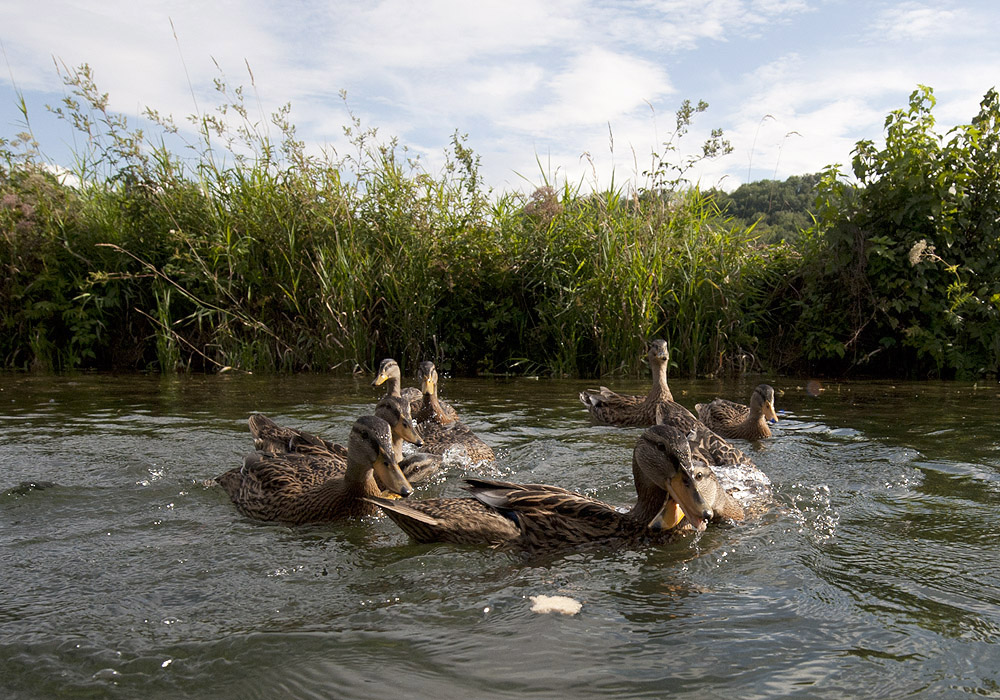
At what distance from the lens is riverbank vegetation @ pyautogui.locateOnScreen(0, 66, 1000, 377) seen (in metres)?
11.1

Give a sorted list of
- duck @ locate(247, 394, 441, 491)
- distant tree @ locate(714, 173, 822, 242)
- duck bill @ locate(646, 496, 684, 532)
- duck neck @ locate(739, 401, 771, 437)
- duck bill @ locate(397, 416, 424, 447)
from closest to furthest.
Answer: duck bill @ locate(646, 496, 684, 532)
duck @ locate(247, 394, 441, 491)
duck bill @ locate(397, 416, 424, 447)
duck neck @ locate(739, 401, 771, 437)
distant tree @ locate(714, 173, 822, 242)

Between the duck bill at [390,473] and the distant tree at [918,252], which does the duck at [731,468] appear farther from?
the distant tree at [918,252]

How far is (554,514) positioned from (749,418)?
3.56 metres

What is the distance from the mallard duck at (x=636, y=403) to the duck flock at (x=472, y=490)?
5.00 ft

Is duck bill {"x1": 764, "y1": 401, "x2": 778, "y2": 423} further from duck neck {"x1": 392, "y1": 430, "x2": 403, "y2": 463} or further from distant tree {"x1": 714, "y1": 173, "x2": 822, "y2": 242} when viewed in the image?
distant tree {"x1": 714, "y1": 173, "x2": 822, "y2": 242}

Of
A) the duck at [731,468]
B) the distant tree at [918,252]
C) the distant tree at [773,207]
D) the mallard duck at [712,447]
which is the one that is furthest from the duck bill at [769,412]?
the distant tree at [773,207]

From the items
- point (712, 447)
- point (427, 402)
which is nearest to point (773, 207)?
point (427, 402)

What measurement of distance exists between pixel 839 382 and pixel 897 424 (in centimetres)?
390

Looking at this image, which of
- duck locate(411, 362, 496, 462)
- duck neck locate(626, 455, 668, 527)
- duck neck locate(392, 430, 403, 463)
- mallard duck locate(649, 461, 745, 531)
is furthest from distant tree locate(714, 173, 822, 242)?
duck neck locate(626, 455, 668, 527)

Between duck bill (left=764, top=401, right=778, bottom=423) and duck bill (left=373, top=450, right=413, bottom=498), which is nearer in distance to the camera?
duck bill (left=373, top=450, right=413, bottom=498)

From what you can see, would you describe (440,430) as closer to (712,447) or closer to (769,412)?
(712,447)

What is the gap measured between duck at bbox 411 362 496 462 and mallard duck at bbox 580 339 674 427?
5.09 ft

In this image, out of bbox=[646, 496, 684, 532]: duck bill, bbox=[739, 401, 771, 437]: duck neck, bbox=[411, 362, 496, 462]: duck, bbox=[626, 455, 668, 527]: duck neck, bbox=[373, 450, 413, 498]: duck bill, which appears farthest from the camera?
bbox=[739, 401, 771, 437]: duck neck

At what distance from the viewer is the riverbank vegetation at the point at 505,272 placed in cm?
1109
